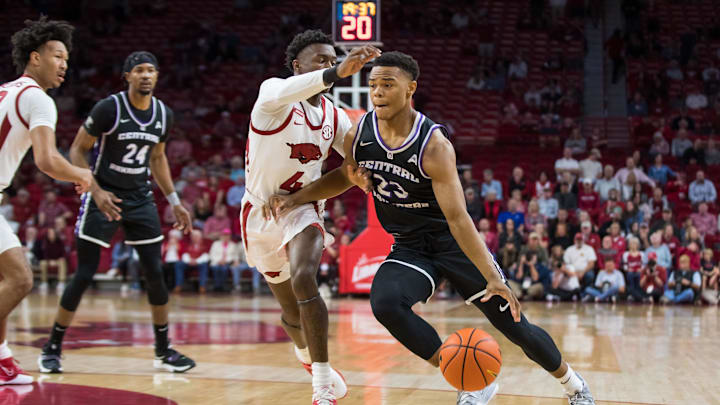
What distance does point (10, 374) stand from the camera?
526cm

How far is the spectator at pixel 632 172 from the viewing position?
14555 millimetres

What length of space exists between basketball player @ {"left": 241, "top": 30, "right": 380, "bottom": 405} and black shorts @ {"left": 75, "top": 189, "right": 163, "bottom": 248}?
4.76 feet

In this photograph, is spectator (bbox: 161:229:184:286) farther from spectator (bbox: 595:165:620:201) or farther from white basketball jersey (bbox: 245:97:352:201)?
white basketball jersey (bbox: 245:97:352:201)

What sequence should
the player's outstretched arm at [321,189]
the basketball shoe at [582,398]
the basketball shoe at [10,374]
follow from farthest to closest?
1. the basketball shoe at [10,374]
2. the player's outstretched arm at [321,189]
3. the basketball shoe at [582,398]

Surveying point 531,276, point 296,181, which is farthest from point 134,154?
point 531,276

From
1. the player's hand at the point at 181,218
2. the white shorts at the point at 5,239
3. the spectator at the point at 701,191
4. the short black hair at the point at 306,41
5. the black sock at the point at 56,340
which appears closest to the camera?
the short black hair at the point at 306,41

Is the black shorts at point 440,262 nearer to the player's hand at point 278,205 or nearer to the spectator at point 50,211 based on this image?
the player's hand at point 278,205

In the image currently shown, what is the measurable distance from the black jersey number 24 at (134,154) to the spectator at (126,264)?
28.7 ft

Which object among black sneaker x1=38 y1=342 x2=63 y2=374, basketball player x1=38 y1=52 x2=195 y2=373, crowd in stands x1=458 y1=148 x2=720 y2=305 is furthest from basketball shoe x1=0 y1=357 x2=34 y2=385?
crowd in stands x1=458 y1=148 x2=720 y2=305

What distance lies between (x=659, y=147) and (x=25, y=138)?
44.7 feet

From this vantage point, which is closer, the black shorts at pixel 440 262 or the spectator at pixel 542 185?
the black shorts at pixel 440 262

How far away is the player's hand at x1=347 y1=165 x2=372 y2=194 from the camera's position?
14.1ft

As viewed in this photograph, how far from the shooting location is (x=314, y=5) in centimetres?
2220

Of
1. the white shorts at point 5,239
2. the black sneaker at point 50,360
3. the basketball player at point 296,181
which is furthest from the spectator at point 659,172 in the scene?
the white shorts at point 5,239
